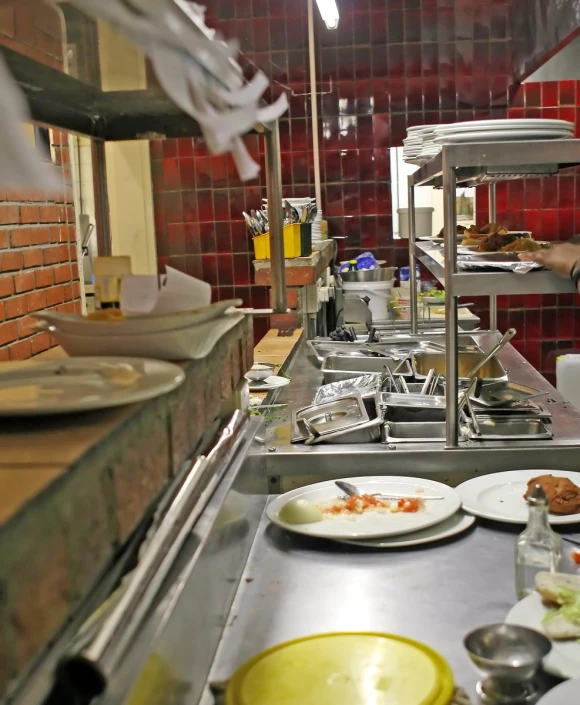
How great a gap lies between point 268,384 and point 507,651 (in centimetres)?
189

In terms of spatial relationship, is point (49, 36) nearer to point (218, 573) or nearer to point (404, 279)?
point (218, 573)

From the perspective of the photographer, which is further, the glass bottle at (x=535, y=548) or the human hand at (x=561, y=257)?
the human hand at (x=561, y=257)

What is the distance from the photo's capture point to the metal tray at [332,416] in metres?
2.36

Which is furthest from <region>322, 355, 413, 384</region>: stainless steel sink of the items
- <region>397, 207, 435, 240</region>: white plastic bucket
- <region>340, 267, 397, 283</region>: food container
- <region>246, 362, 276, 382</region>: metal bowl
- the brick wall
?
<region>397, 207, 435, 240</region>: white plastic bucket

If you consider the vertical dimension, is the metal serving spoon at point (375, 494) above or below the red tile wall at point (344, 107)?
below

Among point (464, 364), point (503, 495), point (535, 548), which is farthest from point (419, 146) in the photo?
point (535, 548)

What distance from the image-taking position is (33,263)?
3783 millimetres

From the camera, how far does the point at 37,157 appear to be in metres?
0.56

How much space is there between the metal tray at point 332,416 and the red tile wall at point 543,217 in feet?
11.1

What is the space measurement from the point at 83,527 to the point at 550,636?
37.3 inches

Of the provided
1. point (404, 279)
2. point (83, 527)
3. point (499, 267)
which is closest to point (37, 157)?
point (83, 527)

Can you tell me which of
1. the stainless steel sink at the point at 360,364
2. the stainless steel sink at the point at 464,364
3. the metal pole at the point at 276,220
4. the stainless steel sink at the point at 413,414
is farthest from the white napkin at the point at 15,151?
the stainless steel sink at the point at 360,364

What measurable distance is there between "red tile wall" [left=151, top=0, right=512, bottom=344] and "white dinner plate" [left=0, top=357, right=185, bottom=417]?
181 inches

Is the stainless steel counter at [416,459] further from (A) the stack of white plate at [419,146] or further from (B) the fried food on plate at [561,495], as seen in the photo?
(A) the stack of white plate at [419,146]
